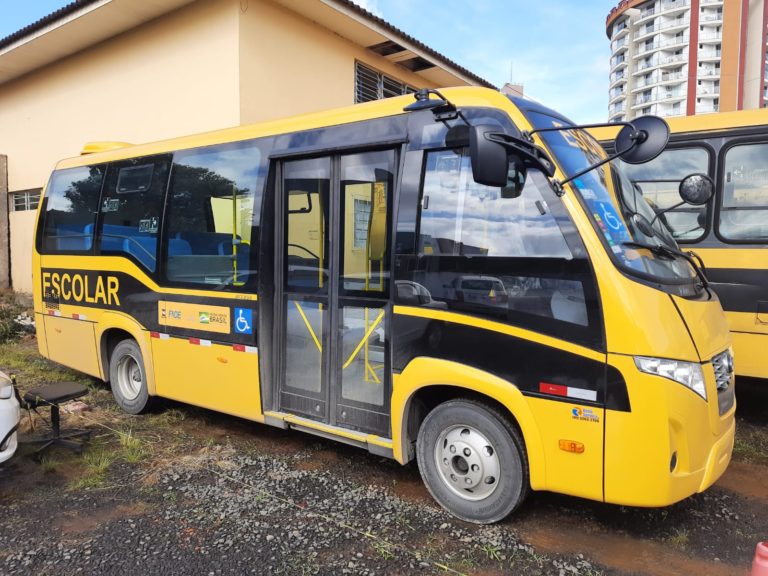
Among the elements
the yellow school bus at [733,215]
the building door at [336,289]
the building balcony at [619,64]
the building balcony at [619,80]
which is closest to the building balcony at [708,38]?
the building balcony at [619,64]

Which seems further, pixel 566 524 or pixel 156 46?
pixel 156 46

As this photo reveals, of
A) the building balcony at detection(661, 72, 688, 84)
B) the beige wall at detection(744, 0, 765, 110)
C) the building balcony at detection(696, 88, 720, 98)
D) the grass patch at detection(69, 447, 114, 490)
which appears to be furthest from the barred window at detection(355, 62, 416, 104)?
the building balcony at detection(661, 72, 688, 84)

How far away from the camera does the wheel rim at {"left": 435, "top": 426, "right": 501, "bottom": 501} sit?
361cm

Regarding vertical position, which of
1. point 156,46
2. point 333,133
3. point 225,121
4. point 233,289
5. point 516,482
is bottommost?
point 516,482

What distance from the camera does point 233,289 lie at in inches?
197

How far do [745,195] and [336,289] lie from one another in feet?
13.9

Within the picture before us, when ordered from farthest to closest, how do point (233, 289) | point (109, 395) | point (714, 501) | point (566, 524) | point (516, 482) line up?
1. point (109, 395)
2. point (233, 289)
3. point (714, 501)
4. point (566, 524)
5. point (516, 482)

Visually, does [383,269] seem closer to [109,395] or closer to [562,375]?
[562,375]

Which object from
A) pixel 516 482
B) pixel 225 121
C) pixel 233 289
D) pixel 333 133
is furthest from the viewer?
pixel 225 121

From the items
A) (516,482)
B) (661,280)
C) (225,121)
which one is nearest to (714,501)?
(516,482)

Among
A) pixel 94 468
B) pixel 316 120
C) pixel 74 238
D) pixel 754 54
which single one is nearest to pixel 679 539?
pixel 316 120

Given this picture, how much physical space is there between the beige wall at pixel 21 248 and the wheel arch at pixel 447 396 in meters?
13.9

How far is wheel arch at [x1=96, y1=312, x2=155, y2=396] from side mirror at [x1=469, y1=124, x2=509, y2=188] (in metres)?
4.13

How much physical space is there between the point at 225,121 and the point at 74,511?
22.8 feet
